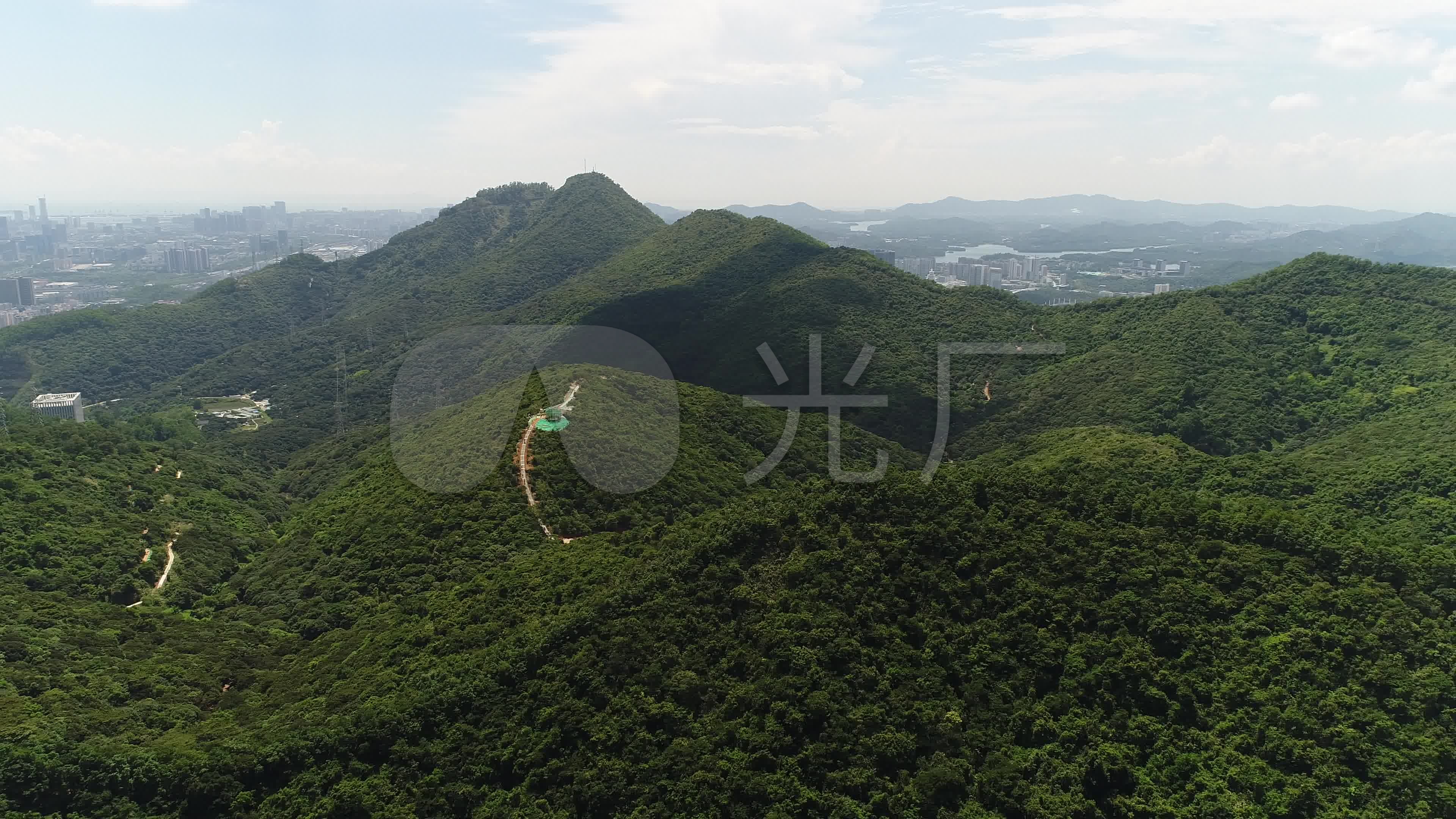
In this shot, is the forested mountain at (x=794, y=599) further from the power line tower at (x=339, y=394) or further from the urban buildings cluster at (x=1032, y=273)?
the urban buildings cluster at (x=1032, y=273)

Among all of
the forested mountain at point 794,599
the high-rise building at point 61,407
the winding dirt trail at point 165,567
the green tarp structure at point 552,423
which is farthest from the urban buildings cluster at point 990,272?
the winding dirt trail at point 165,567

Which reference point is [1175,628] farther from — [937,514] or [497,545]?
[497,545]

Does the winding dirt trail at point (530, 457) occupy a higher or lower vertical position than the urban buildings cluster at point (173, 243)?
lower

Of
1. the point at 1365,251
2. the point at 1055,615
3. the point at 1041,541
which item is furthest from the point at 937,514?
the point at 1365,251

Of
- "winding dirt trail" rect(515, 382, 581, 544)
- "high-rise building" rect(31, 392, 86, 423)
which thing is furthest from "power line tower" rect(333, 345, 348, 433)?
"winding dirt trail" rect(515, 382, 581, 544)

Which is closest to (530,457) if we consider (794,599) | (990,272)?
(794,599)

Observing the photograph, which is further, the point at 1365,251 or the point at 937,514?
the point at 1365,251

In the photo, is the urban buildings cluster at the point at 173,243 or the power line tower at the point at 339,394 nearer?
the power line tower at the point at 339,394

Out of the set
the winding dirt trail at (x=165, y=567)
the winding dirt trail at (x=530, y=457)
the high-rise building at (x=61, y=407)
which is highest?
the winding dirt trail at (x=530, y=457)
